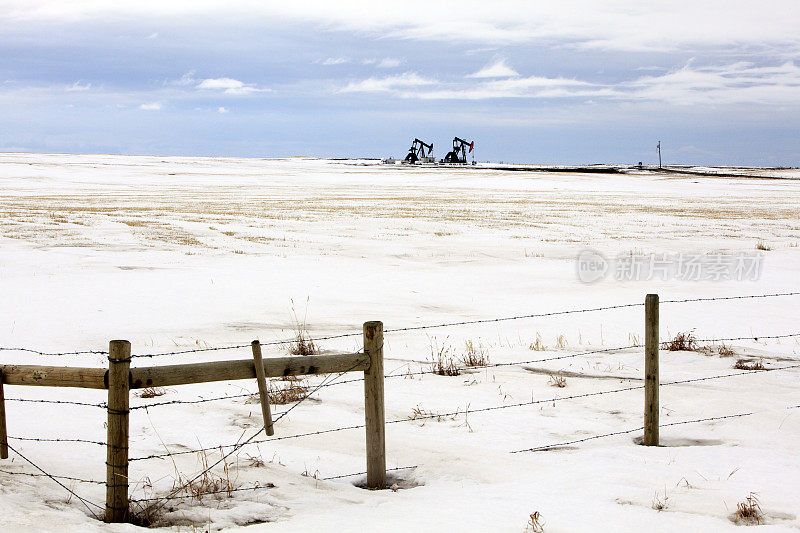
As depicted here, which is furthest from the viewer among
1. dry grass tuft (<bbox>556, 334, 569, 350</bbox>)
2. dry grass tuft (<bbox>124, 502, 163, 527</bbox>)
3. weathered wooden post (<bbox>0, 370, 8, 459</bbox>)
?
dry grass tuft (<bbox>556, 334, 569, 350</bbox>)

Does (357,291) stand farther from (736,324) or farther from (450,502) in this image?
(450,502)

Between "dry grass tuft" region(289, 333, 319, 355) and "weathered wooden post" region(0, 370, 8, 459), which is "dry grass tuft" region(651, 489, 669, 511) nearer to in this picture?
"weathered wooden post" region(0, 370, 8, 459)

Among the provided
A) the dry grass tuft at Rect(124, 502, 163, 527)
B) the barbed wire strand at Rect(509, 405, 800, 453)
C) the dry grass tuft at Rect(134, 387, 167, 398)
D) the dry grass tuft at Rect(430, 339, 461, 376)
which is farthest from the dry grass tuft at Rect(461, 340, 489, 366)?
the dry grass tuft at Rect(124, 502, 163, 527)

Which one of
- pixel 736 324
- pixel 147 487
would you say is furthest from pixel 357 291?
pixel 147 487

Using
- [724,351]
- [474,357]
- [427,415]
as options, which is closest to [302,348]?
[474,357]

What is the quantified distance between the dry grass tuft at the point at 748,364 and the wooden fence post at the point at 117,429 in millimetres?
7667

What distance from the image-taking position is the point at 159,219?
31.2 m

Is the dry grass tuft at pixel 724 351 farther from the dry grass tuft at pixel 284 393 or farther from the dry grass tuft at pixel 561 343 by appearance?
the dry grass tuft at pixel 284 393

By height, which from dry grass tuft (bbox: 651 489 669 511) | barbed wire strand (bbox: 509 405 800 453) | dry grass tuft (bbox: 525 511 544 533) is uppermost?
dry grass tuft (bbox: 525 511 544 533)

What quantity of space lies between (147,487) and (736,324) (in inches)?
409

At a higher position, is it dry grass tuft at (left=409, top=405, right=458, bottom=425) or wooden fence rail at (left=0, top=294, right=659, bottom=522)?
wooden fence rail at (left=0, top=294, right=659, bottom=522)

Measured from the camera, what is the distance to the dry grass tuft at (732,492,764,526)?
5.38 metres

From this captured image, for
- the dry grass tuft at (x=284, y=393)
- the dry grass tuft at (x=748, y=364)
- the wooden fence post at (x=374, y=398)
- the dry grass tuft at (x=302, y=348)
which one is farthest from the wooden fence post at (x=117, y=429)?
the dry grass tuft at (x=748, y=364)

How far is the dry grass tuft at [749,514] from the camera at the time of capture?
538 centimetres
